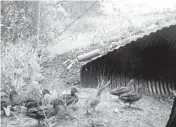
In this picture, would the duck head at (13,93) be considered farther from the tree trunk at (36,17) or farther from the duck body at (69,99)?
the tree trunk at (36,17)

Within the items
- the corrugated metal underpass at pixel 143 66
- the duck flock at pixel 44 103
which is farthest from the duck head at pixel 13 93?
the corrugated metal underpass at pixel 143 66

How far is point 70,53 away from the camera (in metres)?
12.9

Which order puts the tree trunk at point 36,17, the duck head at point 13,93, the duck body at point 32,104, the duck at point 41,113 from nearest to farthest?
1. the duck at point 41,113
2. the duck body at point 32,104
3. the duck head at point 13,93
4. the tree trunk at point 36,17

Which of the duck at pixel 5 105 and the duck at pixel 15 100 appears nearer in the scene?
the duck at pixel 5 105

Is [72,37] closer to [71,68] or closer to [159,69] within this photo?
[71,68]

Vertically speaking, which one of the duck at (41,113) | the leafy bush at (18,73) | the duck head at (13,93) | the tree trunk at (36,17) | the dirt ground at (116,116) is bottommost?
the dirt ground at (116,116)

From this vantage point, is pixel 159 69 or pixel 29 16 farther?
pixel 29 16

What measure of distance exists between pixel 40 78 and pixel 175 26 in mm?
4064

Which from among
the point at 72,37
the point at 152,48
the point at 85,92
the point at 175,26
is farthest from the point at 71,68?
the point at 72,37

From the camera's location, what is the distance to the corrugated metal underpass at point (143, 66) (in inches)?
322

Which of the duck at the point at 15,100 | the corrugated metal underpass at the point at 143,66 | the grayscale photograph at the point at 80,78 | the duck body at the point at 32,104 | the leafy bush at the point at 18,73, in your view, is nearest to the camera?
the duck body at the point at 32,104

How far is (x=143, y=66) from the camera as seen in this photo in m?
8.84

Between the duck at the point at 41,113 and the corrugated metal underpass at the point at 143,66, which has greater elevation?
the corrugated metal underpass at the point at 143,66

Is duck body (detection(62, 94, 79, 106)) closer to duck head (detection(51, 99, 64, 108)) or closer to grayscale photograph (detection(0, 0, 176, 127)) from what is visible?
grayscale photograph (detection(0, 0, 176, 127))
